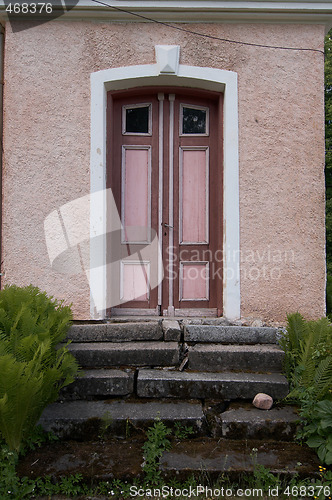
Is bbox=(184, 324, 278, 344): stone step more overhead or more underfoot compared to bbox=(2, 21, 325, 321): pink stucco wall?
more underfoot

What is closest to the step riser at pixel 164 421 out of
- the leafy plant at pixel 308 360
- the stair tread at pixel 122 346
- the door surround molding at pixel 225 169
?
the leafy plant at pixel 308 360

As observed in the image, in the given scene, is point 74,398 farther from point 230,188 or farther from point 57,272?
point 230,188

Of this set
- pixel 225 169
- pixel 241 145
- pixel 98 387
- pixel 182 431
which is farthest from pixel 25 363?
pixel 241 145

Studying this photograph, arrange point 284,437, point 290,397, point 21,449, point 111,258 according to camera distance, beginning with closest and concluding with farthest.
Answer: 1. point 21,449
2. point 284,437
3. point 290,397
4. point 111,258

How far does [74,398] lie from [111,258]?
5.29 ft

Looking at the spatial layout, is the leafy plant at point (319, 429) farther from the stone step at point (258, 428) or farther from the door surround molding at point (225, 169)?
the door surround molding at point (225, 169)

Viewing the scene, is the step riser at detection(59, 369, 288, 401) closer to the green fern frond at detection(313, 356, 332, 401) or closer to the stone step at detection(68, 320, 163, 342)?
the green fern frond at detection(313, 356, 332, 401)

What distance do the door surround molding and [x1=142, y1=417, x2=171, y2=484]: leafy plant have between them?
1540mm

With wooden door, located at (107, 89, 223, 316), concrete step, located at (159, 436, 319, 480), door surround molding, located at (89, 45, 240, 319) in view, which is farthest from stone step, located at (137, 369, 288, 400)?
wooden door, located at (107, 89, 223, 316)

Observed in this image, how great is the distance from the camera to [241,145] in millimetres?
3904

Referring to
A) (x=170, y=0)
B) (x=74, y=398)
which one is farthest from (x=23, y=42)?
(x=74, y=398)

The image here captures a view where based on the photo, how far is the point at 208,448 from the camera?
98.4 inches

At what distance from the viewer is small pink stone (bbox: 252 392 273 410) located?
2818 mm

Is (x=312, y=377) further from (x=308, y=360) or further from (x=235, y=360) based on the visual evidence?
(x=235, y=360)
